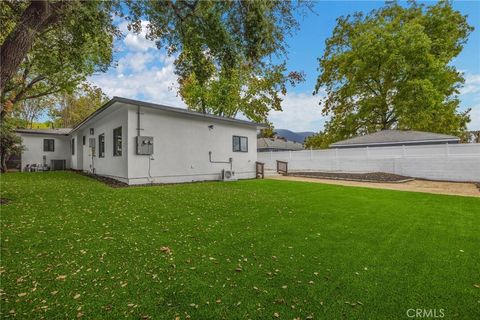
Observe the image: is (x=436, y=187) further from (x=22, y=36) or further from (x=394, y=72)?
(x=22, y=36)

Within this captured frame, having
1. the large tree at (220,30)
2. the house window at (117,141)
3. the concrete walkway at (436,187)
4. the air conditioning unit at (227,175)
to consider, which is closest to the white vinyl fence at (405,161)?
the concrete walkway at (436,187)

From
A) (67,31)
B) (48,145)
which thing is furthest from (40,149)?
(67,31)

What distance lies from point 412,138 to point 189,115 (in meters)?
15.6

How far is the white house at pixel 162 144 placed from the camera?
958 centimetres

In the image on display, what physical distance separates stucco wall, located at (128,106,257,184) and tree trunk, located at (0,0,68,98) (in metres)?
4.91

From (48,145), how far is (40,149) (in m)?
0.62

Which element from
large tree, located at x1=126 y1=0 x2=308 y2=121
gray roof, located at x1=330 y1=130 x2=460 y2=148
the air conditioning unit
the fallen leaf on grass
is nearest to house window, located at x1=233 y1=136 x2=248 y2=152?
the air conditioning unit

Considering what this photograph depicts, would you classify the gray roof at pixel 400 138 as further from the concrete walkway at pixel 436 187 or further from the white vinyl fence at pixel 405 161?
the concrete walkway at pixel 436 187

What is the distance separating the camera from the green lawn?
6.87ft

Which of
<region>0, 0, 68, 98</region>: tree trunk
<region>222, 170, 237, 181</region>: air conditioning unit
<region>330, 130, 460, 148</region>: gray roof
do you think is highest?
<region>0, 0, 68, 98</region>: tree trunk

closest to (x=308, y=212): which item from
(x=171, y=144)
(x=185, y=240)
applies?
(x=185, y=240)

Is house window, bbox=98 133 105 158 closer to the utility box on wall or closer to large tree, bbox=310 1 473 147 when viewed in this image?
the utility box on wall

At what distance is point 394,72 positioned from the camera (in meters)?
19.4

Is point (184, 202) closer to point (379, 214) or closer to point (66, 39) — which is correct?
point (379, 214)
